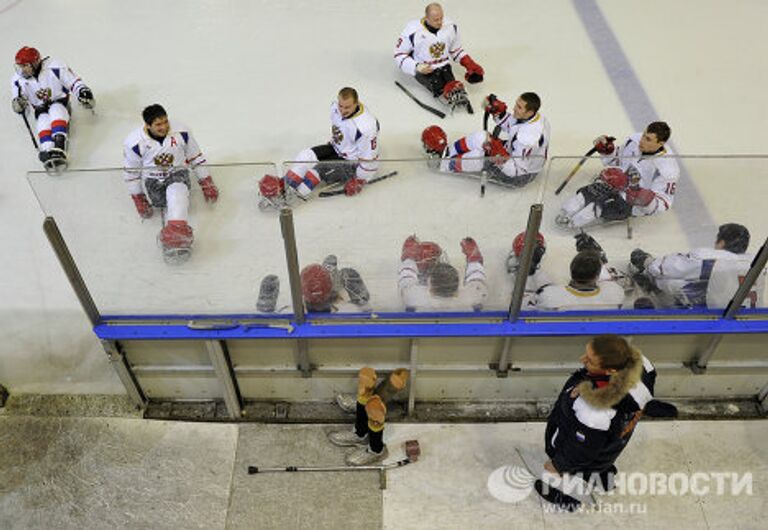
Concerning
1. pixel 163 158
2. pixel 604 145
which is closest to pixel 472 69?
pixel 604 145

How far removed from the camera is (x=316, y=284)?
8.68 feet

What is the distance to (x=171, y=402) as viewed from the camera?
122 inches

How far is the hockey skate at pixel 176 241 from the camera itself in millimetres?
2451

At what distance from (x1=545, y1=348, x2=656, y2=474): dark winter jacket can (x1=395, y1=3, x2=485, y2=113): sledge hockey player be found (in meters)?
2.55

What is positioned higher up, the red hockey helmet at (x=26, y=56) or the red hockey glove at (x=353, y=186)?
the red hockey glove at (x=353, y=186)

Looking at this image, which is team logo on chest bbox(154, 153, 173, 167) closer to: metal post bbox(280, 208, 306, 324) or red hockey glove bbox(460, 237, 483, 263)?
metal post bbox(280, 208, 306, 324)

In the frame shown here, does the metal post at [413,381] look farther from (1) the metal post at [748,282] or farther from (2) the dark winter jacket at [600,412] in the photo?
(1) the metal post at [748,282]

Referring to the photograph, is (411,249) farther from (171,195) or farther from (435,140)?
(435,140)

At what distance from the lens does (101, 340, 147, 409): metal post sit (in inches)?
110

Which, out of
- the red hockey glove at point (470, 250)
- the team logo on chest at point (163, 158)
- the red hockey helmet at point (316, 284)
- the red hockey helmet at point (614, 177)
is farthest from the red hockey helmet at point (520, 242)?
the team logo on chest at point (163, 158)

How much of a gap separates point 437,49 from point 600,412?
2.93 metres

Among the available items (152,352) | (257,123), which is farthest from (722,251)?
(257,123)

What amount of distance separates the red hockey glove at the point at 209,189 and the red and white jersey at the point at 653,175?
4.62 feet

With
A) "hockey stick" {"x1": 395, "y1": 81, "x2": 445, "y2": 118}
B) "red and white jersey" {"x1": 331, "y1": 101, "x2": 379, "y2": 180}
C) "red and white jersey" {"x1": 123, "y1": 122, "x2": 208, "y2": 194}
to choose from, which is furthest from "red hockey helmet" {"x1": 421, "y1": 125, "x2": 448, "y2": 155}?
"red and white jersey" {"x1": 123, "y1": 122, "x2": 208, "y2": 194}
